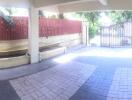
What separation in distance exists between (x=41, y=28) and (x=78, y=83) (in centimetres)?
531

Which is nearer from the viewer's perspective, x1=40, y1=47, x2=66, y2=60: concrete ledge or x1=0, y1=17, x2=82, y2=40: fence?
x1=0, y1=17, x2=82, y2=40: fence

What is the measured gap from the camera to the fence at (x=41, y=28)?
9.23 m

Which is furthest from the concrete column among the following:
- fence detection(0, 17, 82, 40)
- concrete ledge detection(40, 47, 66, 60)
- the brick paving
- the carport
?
the brick paving

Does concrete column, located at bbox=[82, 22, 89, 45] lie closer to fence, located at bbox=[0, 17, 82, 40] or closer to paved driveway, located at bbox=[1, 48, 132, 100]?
fence, located at bbox=[0, 17, 82, 40]

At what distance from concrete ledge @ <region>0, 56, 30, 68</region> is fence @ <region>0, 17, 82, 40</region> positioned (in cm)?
98

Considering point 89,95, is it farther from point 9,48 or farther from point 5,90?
point 9,48

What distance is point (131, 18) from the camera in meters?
21.0

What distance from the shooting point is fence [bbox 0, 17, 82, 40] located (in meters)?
9.23

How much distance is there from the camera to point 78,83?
688 cm

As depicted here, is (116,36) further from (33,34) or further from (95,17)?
(33,34)

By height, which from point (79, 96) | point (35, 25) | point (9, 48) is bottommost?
point (79, 96)

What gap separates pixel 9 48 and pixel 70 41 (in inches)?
263

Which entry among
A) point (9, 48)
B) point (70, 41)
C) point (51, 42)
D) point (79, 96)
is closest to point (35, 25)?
point (9, 48)

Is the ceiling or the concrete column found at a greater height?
the ceiling
